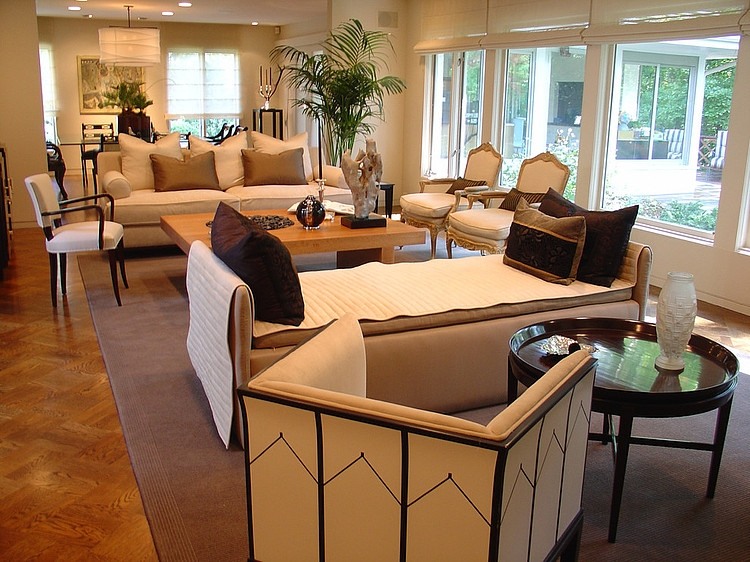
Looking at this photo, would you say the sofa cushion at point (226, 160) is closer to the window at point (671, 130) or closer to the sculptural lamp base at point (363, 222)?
the sculptural lamp base at point (363, 222)

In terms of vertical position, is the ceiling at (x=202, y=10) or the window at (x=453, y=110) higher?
the ceiling at (x=202, y=10)

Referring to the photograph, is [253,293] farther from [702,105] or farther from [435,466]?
[702,105]

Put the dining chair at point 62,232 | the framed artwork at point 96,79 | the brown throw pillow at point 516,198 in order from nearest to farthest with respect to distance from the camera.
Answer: the dining chair at point 62,232 → the brown throw pillow at point 516,198 → the framed artwork at point 96,79

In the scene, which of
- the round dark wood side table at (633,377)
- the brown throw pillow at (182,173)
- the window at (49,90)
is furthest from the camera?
the window at (49,90)

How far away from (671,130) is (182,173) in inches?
160

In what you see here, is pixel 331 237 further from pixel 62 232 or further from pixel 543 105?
pixel 543 105

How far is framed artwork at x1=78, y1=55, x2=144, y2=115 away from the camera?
1333 cm

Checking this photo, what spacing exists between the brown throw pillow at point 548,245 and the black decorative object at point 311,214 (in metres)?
1.61

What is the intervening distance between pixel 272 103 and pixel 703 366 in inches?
502

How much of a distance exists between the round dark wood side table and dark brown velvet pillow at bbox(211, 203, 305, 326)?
90cm

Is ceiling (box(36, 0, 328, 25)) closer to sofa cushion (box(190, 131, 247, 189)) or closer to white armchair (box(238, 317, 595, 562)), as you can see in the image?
sofa cushion (box(190, 131, 247, 189))

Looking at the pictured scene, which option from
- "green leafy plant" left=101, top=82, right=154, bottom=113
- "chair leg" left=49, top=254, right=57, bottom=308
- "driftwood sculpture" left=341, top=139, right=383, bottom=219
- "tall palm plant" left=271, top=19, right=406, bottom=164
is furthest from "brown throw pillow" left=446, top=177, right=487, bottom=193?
"green leafy plant" left=101, top=82, right=154, bottom=113

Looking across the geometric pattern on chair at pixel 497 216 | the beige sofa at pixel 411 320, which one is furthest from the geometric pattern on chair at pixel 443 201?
the beige sofa at pixel 411 320

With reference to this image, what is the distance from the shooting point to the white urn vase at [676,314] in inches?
102
